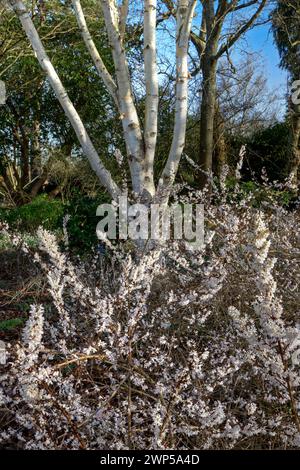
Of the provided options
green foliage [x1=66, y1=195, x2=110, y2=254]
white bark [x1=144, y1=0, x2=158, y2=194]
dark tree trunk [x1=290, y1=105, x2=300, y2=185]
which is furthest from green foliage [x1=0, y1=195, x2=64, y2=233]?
dark tree trunk [x1=290, y1=105, x2=300, y2=185]

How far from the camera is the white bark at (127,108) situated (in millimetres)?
5082

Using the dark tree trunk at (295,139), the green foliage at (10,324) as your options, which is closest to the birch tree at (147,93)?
the green foliage at (10,324)

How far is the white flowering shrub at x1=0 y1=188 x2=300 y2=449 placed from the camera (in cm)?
195

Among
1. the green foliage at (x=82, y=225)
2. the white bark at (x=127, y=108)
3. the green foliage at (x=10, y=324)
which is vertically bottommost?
the green foliage at (x=10, y=324)

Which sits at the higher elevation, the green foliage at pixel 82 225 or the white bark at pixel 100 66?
the white bark at pixel 100 66

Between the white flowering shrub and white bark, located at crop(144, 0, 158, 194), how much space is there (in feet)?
4.47

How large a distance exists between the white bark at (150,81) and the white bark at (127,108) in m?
0.07

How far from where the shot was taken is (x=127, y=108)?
203 inches

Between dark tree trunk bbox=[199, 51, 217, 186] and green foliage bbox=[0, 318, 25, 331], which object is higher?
dark tree trunk bbox=[199, 51, 217, 186]

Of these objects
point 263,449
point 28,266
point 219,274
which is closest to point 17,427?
point 263,449

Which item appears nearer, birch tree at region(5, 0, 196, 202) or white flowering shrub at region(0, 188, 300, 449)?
white flowering shrub at region(0, 188, 300, 449)

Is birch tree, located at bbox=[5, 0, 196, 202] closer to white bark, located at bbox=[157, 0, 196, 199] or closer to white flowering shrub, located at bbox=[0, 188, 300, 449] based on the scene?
white bark, located at bbox=[157, 0, 196, 199]

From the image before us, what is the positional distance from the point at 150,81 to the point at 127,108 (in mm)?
360

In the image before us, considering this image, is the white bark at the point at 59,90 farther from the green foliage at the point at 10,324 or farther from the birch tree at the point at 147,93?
the green foliage at the point at 10,324
